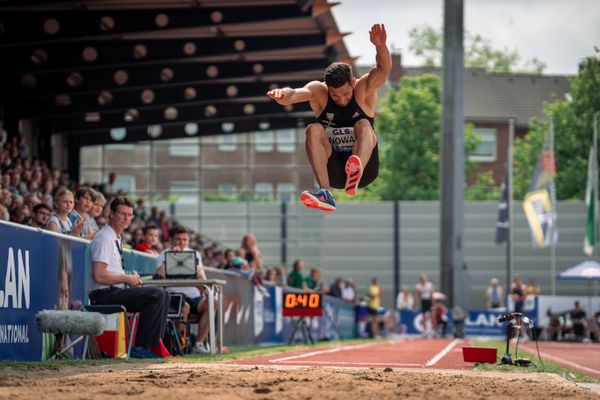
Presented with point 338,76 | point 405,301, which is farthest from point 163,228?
point 338,76

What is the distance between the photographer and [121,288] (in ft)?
44.8

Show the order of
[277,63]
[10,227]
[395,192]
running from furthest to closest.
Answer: [395,192], [277,63], [10,227]

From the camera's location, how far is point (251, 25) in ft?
89.7

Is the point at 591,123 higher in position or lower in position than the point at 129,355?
higher

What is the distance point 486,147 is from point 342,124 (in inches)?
2559

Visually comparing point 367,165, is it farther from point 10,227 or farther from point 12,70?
point 12,70

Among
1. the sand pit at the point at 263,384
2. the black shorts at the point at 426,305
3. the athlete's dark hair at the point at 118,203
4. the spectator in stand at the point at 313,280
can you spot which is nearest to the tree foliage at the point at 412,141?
the black shorts at the point at 426,305

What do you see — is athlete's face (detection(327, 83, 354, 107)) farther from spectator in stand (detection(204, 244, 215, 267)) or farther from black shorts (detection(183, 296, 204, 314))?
spectator in stand (detection(204, 244, 215, 267))

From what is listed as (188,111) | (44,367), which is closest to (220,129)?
(188,111)

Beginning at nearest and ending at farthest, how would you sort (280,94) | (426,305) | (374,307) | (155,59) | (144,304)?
(280,94) → (144,304) → (155,59) → (426,305) → (374,307)

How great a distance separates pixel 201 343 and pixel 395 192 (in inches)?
2093

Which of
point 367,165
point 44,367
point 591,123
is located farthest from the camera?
point 591,123

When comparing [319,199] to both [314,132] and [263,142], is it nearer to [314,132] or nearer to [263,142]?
[314,132]

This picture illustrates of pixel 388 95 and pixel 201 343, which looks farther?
pixel 388 95
